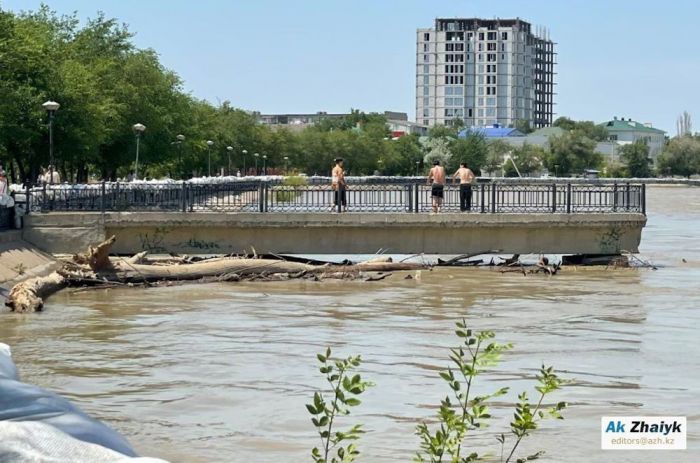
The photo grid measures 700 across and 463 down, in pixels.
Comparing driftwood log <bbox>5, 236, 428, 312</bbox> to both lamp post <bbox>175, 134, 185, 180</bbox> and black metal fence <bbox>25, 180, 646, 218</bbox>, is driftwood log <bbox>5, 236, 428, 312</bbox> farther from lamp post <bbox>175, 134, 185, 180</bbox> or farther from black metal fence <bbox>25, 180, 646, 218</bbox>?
lamp post <bbox>175, 134, 185, 180</bbox>

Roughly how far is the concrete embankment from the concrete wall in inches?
41.0

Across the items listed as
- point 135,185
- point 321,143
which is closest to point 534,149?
point 321,143

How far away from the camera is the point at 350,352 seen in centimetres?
1630

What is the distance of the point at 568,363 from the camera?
1530 cm

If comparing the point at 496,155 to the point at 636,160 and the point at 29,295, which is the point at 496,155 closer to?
the point at 636,160

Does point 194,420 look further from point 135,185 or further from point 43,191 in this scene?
point 135,185

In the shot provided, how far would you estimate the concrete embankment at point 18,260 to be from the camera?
23562 mm

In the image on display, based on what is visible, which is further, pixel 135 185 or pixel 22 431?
pixel 135 185

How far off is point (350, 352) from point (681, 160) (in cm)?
18830

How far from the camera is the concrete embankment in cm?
2356

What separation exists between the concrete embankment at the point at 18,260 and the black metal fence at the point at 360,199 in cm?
178

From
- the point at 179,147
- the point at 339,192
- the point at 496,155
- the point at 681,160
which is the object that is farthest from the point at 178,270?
the point at 681,160

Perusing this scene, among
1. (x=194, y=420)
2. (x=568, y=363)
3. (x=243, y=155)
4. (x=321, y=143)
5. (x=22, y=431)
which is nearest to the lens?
(x=22, y=431)

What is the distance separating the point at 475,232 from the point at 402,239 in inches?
65.4
